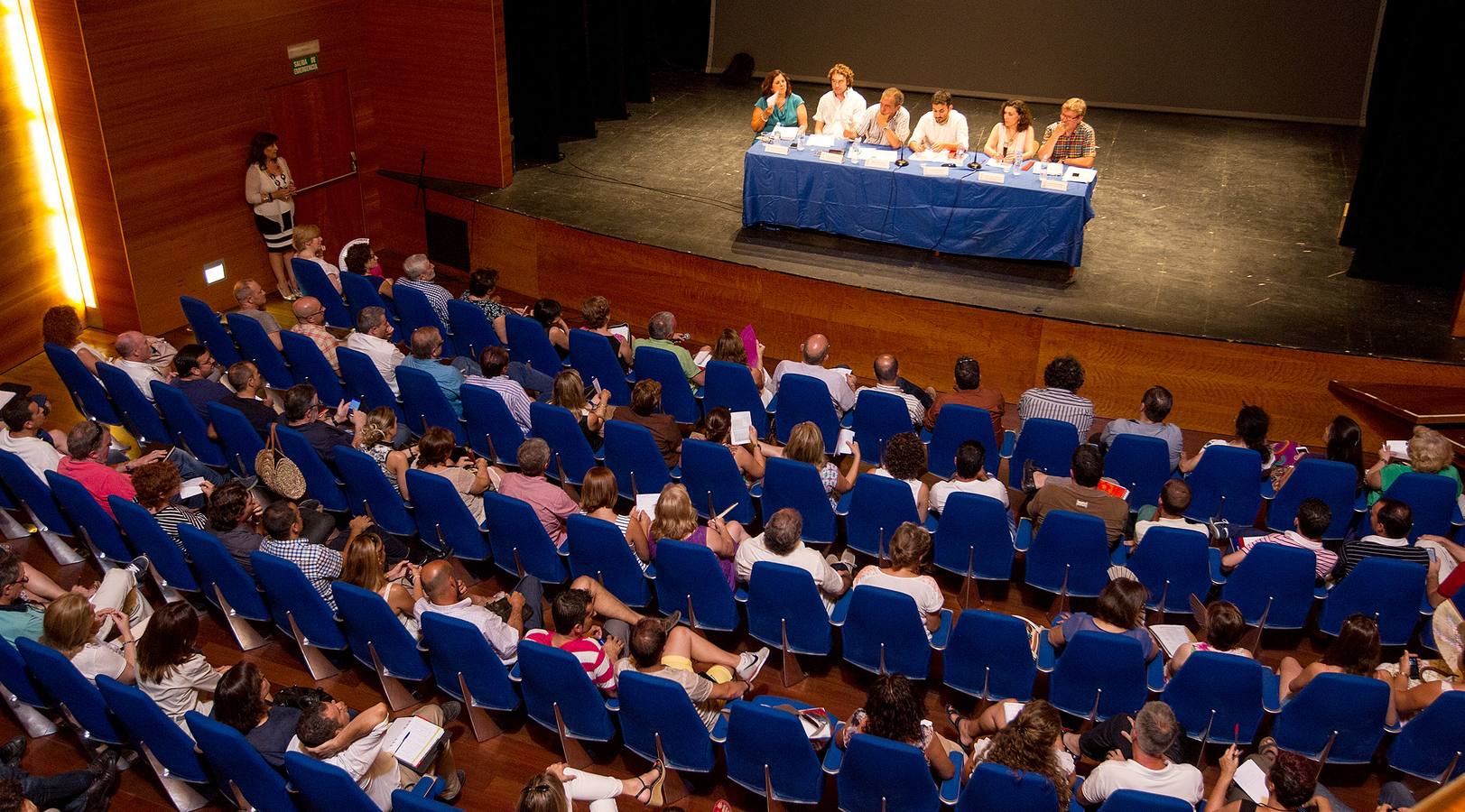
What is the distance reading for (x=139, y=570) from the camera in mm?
5414

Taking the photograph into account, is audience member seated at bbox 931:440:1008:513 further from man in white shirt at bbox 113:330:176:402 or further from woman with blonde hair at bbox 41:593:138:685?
man in white shirt at bbox 113:330:176:402

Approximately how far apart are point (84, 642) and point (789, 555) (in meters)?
2.98

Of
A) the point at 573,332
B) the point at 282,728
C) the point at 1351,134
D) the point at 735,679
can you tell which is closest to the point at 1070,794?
the point at 735,679

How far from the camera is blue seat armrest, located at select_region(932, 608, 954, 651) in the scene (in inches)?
185

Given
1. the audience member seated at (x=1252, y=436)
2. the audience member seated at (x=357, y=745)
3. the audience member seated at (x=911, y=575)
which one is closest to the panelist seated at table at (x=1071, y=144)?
the audience member seated at (x=1252, y=436)

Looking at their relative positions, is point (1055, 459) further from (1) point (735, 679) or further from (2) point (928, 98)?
(2) point (928, 98)

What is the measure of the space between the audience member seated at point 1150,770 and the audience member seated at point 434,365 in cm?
416

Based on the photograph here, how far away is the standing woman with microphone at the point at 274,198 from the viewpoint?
8.94m

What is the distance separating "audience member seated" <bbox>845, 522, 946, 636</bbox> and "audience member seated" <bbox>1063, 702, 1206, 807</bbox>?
97cm

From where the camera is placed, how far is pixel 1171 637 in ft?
15.3

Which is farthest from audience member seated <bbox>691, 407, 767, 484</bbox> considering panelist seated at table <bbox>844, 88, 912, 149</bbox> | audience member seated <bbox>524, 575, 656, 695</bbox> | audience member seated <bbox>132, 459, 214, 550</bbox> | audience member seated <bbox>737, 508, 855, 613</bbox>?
panelist seated at table <bbox>844, 88, 912, 149</bbox>

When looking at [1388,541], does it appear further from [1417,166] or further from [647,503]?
[1417,166]

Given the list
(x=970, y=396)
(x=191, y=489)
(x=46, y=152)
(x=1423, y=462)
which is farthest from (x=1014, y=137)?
(x=46, y=152)

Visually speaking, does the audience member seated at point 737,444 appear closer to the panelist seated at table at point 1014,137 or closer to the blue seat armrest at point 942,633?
the blue seat armrest at point 942,633
